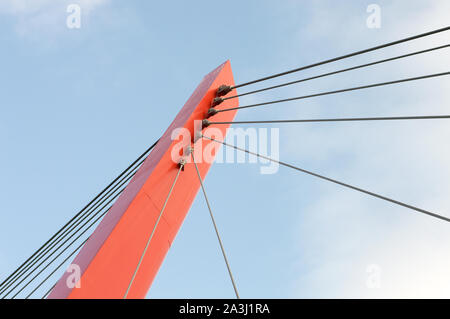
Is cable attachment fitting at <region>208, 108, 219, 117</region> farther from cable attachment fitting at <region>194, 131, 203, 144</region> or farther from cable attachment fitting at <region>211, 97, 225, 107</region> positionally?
cable attachment fitting at <region>194, 131, 203, 144</region>

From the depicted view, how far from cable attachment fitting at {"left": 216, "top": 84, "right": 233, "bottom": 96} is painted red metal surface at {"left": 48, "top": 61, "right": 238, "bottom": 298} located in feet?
0.22

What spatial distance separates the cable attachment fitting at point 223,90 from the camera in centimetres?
657

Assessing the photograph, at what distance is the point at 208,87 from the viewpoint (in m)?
6.61

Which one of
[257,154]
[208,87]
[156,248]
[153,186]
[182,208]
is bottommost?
[156,248]

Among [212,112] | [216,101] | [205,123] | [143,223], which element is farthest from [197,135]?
[143,223]

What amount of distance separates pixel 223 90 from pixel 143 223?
244 centimetres

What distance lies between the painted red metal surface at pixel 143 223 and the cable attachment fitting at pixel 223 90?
0.07m

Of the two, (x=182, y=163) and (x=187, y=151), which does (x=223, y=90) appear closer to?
(x=187, y=151)

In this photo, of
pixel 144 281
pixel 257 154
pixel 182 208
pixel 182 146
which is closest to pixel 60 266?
pixel 144 281

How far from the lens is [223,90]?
659cm

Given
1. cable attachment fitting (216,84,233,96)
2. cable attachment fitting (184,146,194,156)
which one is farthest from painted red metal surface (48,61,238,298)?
cable attachment fitting (184,146,194,156)

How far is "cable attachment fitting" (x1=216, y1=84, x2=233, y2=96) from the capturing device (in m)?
6.57
